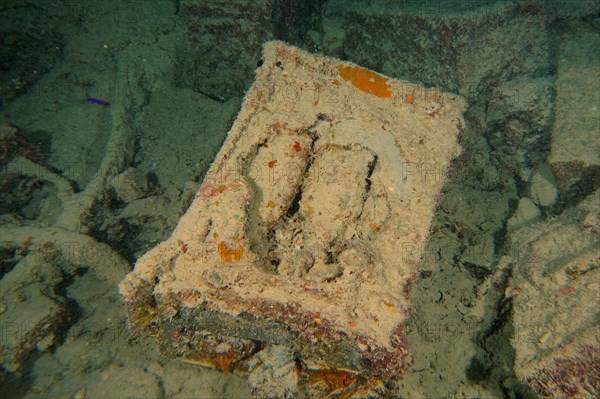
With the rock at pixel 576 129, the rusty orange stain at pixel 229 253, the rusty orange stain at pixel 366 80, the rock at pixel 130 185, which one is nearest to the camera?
the rusty orange stain at pixel 229 253

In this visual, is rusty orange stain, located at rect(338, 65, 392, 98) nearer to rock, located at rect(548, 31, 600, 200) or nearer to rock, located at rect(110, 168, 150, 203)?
rock, located at rect(548, 31, 600, 200)

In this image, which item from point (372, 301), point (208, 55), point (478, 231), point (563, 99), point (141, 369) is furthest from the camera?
point (208, 55)

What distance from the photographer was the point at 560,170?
351 cm

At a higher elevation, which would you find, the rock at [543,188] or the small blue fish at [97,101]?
the rock at [543,188]

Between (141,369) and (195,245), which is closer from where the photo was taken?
(195,245)

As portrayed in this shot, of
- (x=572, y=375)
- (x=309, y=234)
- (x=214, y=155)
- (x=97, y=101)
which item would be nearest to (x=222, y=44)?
(x=214, y=155)

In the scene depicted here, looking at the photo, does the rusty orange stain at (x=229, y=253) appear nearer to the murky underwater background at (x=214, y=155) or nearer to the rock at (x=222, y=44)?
the murky underwater background at (x=214, y=155)

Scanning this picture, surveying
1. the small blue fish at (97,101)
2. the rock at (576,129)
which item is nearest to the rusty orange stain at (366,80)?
the rock at (576,129)

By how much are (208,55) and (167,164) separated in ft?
4.90

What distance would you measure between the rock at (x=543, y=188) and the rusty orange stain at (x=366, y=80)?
1.98m

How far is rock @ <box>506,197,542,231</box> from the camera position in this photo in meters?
3.50

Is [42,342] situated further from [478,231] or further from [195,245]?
[478,231]

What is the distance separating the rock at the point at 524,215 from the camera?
11.5 feet

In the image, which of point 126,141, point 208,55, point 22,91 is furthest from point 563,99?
point 22,91
